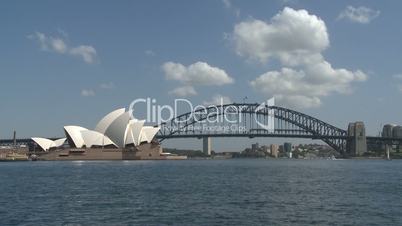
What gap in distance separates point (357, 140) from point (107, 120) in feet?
242

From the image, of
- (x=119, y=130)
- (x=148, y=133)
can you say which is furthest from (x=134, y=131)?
(x=148, y=133)

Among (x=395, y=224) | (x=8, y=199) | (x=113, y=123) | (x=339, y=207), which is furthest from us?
(x=113, y=123)

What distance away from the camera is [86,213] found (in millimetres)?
25203

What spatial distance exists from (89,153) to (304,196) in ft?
348

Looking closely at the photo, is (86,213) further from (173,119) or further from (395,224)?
(173,119)

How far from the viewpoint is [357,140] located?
163 m

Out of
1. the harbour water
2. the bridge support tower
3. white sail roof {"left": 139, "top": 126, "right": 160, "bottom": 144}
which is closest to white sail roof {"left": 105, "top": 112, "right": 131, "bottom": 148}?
white sail roof {"left": 139, "top": 126, "right": 160, "bottom": 144}

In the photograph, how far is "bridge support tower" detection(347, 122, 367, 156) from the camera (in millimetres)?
162875

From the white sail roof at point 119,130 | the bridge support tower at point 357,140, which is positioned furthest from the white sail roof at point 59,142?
the bridge support tower at point 357,140

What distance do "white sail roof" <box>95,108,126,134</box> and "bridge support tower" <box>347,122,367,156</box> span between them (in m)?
71.6

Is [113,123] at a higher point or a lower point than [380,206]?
higher

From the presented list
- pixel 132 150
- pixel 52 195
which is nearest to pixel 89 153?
pixel 132 150

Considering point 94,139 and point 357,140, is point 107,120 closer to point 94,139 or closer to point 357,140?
point 94,139

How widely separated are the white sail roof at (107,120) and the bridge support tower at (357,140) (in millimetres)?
71601
